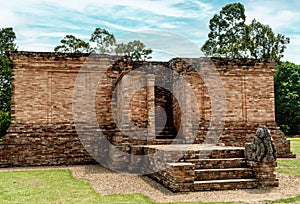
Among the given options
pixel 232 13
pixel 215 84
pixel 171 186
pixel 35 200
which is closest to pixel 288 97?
pixel 232 13

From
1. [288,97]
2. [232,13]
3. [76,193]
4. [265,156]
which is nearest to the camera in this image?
[76,193]

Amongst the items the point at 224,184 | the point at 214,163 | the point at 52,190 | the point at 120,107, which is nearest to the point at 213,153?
the point at 214,163

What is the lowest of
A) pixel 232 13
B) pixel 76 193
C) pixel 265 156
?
pixel 76 193

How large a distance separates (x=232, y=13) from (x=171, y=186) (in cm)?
3420

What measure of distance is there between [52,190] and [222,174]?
4.14m

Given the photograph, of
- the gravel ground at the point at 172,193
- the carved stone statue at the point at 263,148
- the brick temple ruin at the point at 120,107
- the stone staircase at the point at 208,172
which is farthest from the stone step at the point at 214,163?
the brick temple ruin at the point at 120,107

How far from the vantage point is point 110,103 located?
585 inches

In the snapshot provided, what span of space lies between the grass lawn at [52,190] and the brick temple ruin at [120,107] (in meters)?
2.48

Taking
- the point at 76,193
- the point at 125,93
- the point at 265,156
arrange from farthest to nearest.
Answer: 1. the point at 125,93
2. the point at 265,156
3. the point at 76,193

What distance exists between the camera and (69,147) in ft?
45.9

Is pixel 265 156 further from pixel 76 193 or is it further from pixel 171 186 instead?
pixel 76 193

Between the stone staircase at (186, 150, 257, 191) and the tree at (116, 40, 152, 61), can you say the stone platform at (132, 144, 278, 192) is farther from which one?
the tree at (116, 40, 152, 61)

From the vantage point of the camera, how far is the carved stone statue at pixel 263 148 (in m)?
8.74

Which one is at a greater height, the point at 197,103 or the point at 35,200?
the point at 197,103
